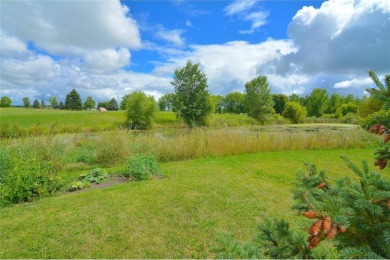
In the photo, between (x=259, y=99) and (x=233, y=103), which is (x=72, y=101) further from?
(x=259, y=99)

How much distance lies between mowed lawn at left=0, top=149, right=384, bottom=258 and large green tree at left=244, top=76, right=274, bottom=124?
39.1m

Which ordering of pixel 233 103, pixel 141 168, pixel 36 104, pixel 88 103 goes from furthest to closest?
pixel 36 104, pixel 88 103, pixel 233 103, pixel 141 168

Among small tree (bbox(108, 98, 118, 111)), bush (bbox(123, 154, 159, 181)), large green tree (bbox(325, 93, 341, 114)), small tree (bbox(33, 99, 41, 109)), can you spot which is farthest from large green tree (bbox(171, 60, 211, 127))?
small tree (bbox(33, 99, 41, 109))

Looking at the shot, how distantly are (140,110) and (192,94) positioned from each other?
23.5 feet

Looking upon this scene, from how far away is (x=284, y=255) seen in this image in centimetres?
159

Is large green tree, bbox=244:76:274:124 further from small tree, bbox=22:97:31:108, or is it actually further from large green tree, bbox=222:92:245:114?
small tree, bbox=22:97:31:108

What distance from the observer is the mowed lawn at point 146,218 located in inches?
146

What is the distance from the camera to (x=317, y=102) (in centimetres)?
5491

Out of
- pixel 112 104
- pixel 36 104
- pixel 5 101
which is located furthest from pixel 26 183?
pixel 36 104

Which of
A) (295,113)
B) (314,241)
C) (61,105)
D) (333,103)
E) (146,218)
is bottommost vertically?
(146,218)

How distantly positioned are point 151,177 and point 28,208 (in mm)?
2941

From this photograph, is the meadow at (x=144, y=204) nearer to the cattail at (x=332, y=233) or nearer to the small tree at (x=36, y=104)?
the cattail at (x=332, y=233)

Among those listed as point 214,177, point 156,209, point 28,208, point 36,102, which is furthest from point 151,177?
point 36,102

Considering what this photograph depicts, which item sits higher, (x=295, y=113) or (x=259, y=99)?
(x=259, y=99)
